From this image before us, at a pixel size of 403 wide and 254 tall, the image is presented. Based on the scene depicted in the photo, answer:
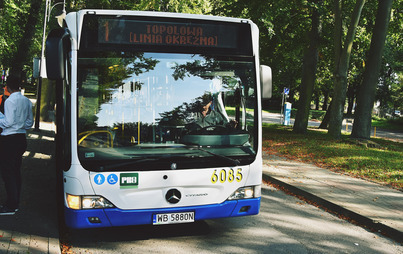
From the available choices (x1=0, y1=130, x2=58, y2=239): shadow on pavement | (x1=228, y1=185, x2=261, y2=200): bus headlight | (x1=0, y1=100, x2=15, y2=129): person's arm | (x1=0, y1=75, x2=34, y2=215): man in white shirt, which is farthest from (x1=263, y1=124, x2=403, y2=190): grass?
(x1=0, y1=100, x2=15, y2=129): person's arm

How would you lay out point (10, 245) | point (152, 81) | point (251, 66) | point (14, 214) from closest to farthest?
point (10, 245)
point (152, 81)
point (251, 66)
point (14, 214)

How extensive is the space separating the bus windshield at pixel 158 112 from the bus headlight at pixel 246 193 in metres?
0.34

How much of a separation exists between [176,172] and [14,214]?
2.56 m

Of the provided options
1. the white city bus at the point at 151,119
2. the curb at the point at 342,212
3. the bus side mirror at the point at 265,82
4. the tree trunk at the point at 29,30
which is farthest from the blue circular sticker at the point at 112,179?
the tree trunk at the point at 29,30

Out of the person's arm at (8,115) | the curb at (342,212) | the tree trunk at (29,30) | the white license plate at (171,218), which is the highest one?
the tree trunk at (29,30)

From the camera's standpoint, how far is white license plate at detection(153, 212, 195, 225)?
470 cm

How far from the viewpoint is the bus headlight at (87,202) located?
453 centimetres

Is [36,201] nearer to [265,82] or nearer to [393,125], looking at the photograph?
[265,82]

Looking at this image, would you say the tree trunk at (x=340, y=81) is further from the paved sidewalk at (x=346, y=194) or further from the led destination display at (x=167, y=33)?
the led destination display at (x=167, y=33)

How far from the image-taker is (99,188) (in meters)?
4.52

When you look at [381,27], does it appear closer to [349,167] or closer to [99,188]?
[349,167]

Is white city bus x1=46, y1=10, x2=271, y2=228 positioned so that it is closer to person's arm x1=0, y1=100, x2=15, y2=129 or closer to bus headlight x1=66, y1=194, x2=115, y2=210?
bus headlight x1=66, y1=194, x2=115, y2=210

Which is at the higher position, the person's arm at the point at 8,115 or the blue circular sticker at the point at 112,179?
the person's arm at the point at 8,115

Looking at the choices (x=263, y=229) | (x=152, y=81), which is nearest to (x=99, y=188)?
(x=152, y=81)
